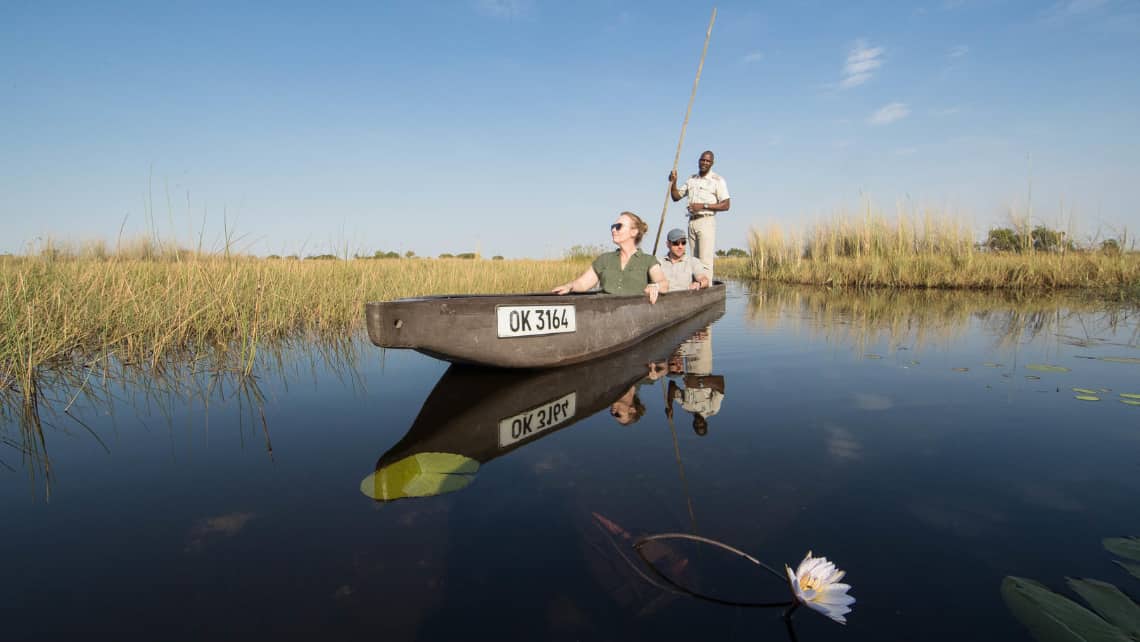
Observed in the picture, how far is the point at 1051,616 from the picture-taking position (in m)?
1.13

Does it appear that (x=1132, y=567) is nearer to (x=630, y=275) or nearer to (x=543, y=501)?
(x=543, y=501)

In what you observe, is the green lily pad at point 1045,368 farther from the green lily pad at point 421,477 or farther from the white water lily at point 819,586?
the green lily pad at point 421,477

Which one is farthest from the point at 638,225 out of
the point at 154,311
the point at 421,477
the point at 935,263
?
the point at 935,263

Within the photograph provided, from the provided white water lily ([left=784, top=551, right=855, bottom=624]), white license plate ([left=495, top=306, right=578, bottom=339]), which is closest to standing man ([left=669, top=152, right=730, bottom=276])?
white license plate ([left=495, top=306, right=578, bottom=339])

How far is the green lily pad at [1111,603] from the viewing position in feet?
3.57

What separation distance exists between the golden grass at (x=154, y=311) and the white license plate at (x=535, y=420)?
232 centimetres

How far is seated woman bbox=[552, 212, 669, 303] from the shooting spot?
4.50 metres

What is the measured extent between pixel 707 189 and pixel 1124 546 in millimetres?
6703

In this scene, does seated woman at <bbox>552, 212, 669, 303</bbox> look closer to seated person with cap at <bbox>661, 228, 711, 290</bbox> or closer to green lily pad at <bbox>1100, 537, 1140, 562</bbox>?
seated person with cap at <bbox>661, 228, 711, 290</bbox>

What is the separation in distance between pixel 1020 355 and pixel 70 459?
21.5 feet

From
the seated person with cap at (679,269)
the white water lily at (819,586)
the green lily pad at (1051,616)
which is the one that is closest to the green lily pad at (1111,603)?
the green lily pad at (1051,616)

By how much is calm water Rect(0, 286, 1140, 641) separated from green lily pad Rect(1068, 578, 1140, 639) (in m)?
0.05

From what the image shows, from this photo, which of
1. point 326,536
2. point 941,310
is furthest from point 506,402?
point 941,310

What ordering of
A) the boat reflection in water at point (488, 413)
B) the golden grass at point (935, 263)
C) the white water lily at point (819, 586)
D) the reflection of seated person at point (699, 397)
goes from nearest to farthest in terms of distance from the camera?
the white water lily at point (819, 586), the boat reflection in water at point (488, 413), the reflection of seated person at point (699, 397), the golden grass at point (935, 263)
